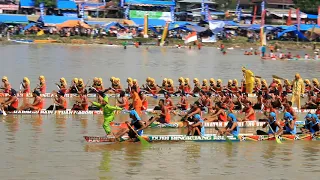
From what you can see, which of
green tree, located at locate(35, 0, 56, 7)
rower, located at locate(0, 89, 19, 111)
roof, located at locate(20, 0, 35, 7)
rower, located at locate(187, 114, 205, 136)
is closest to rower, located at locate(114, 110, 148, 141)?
rower, located at locate(187, 114, 205, 136)

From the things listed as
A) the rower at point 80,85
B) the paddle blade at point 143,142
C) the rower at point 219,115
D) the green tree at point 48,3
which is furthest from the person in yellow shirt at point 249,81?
the green tree at point 48,3

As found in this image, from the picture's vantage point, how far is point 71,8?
82.5 meters

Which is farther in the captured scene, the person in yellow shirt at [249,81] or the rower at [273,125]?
the person in yellow shirt at [249,81]

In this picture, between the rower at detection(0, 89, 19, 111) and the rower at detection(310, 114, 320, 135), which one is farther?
the rower at detection(0, 89, 19, 111)

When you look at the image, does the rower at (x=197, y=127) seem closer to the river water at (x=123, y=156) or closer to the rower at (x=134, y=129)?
the river water at (x=123, y=156)

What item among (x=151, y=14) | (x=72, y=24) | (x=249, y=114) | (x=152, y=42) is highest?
(x=151, y=14)

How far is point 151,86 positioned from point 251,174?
1338 centimetres

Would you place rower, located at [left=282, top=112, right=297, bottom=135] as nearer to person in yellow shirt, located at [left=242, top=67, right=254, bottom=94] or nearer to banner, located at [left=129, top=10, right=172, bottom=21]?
person in yellow shirt, located at [left=242, top=67, right=254, bottom=94]

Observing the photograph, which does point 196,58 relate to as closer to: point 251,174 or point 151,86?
point 151,86

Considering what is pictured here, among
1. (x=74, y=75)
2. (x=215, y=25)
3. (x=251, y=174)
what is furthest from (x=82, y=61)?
(x=251, y=174)

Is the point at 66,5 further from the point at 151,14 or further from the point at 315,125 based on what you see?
the point at 315,125

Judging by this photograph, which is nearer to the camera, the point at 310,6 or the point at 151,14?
the point at 151,14

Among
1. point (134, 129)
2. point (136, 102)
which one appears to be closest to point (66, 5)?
point (136, 102)

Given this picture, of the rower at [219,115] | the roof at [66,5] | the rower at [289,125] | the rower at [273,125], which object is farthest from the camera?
the roof at [66,5]
